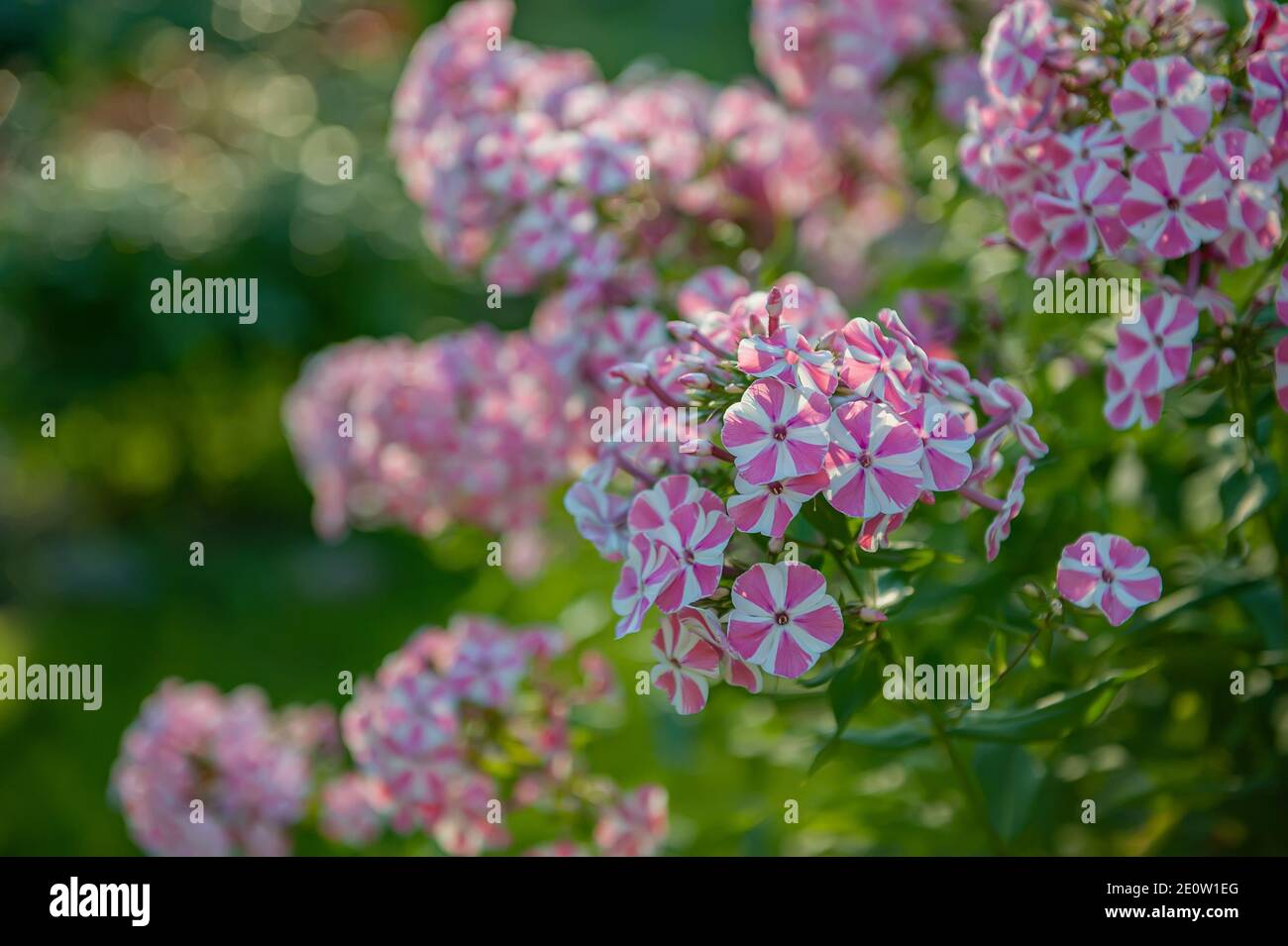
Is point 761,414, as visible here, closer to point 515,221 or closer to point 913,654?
point 913,654

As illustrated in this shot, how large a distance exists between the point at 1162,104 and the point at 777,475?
0.45 m

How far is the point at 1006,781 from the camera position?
1.20 meters

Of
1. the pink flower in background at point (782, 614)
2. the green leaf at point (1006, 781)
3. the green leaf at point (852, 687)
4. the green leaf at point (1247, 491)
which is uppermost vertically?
the green leaf at point (1247, 491)

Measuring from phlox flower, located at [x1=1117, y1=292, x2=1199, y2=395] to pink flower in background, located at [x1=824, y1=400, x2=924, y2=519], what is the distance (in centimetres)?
29

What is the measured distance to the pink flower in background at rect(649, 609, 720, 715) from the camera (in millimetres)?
902

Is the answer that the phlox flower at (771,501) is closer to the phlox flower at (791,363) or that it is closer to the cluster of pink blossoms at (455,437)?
the phlox flower at (791,363)

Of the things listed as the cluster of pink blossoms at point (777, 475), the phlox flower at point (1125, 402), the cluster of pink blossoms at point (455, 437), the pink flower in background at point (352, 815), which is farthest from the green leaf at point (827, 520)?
the pink flower in background at point (352, 815)

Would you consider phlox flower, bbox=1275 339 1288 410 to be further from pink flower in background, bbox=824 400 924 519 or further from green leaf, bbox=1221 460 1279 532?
pink flower in background, bbox=824 400 924 519

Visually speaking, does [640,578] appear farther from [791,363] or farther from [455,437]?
[455,437]

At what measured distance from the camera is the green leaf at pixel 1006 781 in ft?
3.90

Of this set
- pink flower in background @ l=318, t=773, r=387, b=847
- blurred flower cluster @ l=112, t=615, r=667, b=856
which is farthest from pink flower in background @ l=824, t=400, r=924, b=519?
pink flower in background @ l=318, t=773, r=387, b=847

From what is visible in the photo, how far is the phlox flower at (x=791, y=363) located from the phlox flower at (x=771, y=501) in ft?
0.20

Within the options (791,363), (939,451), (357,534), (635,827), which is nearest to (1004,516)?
(939,451)
